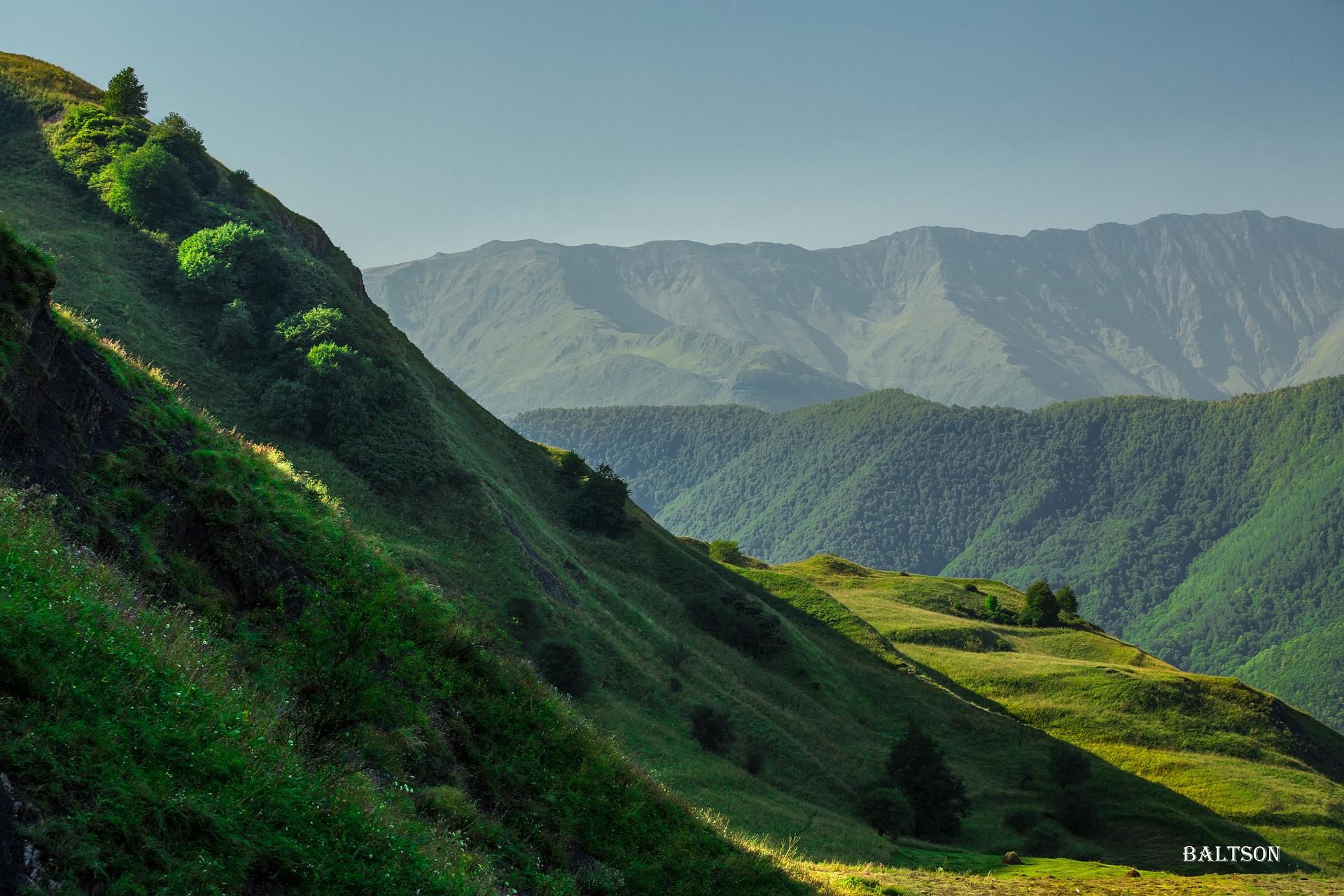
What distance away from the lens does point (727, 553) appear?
11662cm

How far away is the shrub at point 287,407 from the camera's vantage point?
42531 mm

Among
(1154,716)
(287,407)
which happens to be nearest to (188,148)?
(287,407)

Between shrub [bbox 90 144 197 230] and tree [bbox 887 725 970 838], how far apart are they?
52786mm

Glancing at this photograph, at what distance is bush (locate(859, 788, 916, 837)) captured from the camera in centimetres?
4494

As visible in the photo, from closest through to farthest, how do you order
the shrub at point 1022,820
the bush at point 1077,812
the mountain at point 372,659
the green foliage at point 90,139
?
the mountain at point 372,659 → the green foliage at point 90,139 → the shrub at point 1022,820 → the bush at point 1077,812

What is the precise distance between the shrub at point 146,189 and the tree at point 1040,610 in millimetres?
97957

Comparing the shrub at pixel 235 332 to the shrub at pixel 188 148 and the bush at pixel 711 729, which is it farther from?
the bush at pixel 711 729

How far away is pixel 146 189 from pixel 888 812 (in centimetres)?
5389

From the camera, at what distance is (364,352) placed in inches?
1993

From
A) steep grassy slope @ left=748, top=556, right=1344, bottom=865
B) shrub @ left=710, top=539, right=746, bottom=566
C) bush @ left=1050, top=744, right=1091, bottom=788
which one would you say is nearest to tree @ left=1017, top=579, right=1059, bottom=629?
steep grassy slope @ left=748, top=556, right=1344, bottom=865

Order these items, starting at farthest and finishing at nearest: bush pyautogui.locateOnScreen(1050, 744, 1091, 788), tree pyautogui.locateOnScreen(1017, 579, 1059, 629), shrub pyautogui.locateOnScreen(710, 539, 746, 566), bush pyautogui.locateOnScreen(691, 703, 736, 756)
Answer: shrub pyautogui.locateOnScreen(710, 539, 746, 566) → tree pyautogui.locateOnScreen(1017, 579, 1059, 629) → bush pyautogui.locateOnScreen(1050, 744, 1091, 788) → bush pyautogui.locateOnScreen(691, 703, 736, 756)

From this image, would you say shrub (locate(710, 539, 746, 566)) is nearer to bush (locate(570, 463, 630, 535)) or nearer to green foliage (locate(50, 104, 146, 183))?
bush (locate(570, 463, 630, 535))

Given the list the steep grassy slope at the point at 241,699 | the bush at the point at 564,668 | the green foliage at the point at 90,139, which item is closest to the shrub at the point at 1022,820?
the bush at the point at 564,668

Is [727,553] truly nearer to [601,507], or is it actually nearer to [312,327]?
[601,507]
